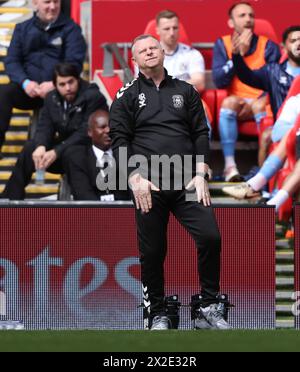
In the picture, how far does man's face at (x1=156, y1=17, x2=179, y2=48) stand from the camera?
14508mm

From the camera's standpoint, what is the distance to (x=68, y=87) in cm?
1427

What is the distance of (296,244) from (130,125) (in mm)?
2191

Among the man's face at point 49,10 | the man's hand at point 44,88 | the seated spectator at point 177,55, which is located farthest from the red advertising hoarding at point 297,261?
the man's face at point 49,10

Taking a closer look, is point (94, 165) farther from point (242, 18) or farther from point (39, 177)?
point (242, 18)

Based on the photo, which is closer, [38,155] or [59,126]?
[38,155]

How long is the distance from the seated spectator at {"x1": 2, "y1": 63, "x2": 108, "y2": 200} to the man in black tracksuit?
4.06 metres

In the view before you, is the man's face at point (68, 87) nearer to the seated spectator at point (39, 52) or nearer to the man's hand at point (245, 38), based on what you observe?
the seated spectator at point (39, 52)

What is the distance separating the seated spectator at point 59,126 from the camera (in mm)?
13922

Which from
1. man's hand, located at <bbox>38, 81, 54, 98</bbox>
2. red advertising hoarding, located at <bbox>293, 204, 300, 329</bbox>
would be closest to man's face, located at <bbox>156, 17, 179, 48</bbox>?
man's hand, located at <bbox>38, 81, 54, 98</bbox>

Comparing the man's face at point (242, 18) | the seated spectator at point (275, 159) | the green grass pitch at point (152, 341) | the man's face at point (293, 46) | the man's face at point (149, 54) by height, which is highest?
the man's face at point (242, 18)

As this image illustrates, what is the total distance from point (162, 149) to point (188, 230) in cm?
58

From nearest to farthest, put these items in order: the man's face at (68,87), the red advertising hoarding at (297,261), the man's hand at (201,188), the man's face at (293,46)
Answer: the man's hand at (201,188), the red advertising hoarding at (297,261), the man's face at (293,46), the man's face at (68,87)

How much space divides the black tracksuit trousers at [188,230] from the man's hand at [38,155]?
4137 mm

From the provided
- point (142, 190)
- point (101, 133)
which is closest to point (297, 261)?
point (142, 190)
